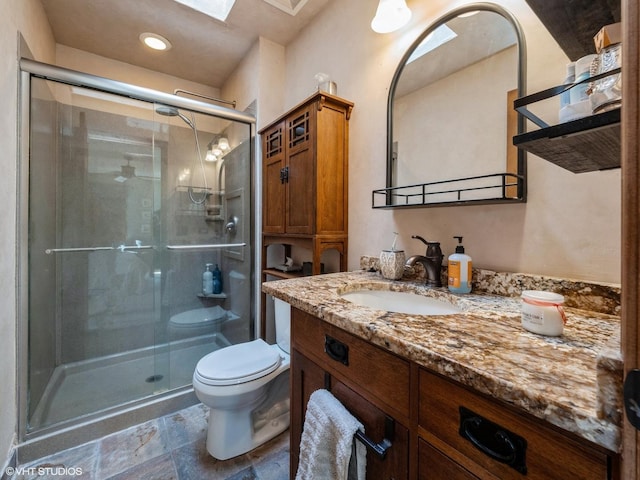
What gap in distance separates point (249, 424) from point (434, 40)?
1920 millimetres

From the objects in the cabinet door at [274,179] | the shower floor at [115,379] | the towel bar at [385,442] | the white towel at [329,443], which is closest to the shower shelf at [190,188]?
the cabinet door at [274,179]

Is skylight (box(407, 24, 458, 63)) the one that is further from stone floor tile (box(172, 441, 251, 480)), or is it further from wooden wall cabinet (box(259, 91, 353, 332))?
stone floor tile (box(172, 441, 251, 480))

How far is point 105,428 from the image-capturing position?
1.45 meters

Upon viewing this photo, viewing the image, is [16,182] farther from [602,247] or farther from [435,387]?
[602,247]

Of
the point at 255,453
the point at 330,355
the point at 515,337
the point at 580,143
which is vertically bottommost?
the point at 255,453

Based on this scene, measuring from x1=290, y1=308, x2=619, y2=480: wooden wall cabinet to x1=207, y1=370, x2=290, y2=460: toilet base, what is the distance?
743 mm

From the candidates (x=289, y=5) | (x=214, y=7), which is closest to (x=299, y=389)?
(x=289, y=5)

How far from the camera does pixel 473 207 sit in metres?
1.00

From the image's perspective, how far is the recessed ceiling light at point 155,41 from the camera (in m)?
1.97

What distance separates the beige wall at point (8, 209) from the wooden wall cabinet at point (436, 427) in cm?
143

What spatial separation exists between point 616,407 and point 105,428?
2.04m

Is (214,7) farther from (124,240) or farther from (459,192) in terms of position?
(459,192)

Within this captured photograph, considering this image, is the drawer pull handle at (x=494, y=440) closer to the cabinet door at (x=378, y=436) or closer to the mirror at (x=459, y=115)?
the cabinet door at (x=378, y=436)

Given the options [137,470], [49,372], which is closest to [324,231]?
[137,470]
